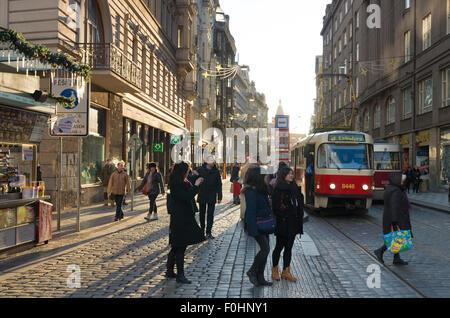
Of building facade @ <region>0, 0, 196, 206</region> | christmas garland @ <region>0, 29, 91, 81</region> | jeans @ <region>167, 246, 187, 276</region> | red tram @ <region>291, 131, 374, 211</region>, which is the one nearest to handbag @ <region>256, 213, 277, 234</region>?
jeans @ <region>167, 246, 187, 276</region>

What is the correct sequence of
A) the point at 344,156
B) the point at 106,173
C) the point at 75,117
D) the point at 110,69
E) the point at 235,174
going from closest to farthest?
the point at 75,117 → the point at 344,156 → the point at 110,69 → the point at 106,173 → the point at 235,174

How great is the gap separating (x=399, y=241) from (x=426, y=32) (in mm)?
25517

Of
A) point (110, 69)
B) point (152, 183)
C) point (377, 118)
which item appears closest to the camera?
point (152, 183)

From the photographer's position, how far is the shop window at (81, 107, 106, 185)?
1741cm

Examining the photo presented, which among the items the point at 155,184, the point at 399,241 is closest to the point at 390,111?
the point at 155,184

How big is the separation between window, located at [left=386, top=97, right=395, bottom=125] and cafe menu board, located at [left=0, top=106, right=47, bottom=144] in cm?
3128

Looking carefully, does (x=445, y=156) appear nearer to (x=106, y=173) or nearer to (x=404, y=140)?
(x=404, y=140)

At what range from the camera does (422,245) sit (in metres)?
9.29

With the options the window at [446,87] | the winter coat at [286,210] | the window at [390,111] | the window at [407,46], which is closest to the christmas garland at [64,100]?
the winter coat at [286,210]

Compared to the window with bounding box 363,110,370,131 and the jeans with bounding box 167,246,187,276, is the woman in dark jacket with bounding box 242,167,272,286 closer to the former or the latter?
the jeans with bounding box 167,246,187,276

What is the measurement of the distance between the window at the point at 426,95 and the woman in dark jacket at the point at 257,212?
24.9 meters

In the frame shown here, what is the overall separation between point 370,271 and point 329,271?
660 millimetres

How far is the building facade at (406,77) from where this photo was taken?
84.3 feet
